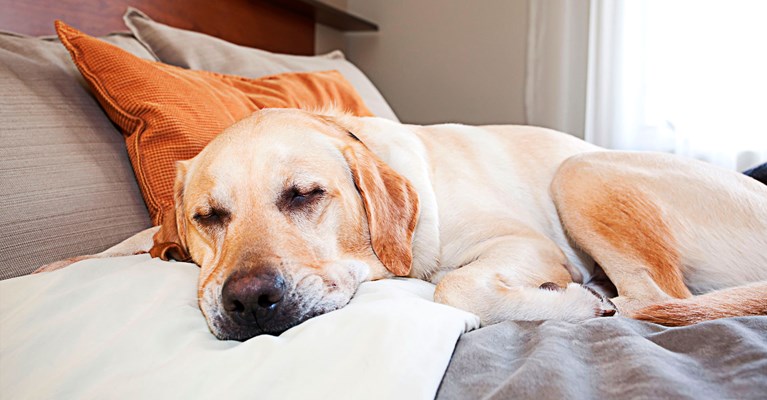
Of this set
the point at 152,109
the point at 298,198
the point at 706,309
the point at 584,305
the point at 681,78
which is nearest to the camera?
the point at 706,309

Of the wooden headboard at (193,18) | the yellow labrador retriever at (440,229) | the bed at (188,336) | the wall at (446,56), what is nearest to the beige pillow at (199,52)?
the wooden headboard at (193,18)

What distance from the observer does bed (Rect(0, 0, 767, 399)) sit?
830mm

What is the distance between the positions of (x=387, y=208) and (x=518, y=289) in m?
0.34

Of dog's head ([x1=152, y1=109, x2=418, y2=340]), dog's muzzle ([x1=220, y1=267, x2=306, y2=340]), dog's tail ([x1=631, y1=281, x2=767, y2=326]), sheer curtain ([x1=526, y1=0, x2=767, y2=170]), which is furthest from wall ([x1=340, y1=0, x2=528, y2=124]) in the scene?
dog's muzzle ([x1=220, y1=267, x2=306, y2=340])

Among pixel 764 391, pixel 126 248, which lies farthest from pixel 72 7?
pixel 764 391

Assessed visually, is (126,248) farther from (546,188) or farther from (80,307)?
(546,188)

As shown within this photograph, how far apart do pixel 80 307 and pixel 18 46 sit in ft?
3.37

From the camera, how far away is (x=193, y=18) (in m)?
3.16

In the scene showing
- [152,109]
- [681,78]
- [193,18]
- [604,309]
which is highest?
[193,18]

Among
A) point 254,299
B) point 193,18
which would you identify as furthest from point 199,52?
point 254,299

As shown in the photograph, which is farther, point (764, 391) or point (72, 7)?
point (72, 7)

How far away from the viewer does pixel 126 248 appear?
5.06ft

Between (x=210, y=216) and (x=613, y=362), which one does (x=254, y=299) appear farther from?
(x=613, y=362)

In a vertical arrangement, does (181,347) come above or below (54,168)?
below
